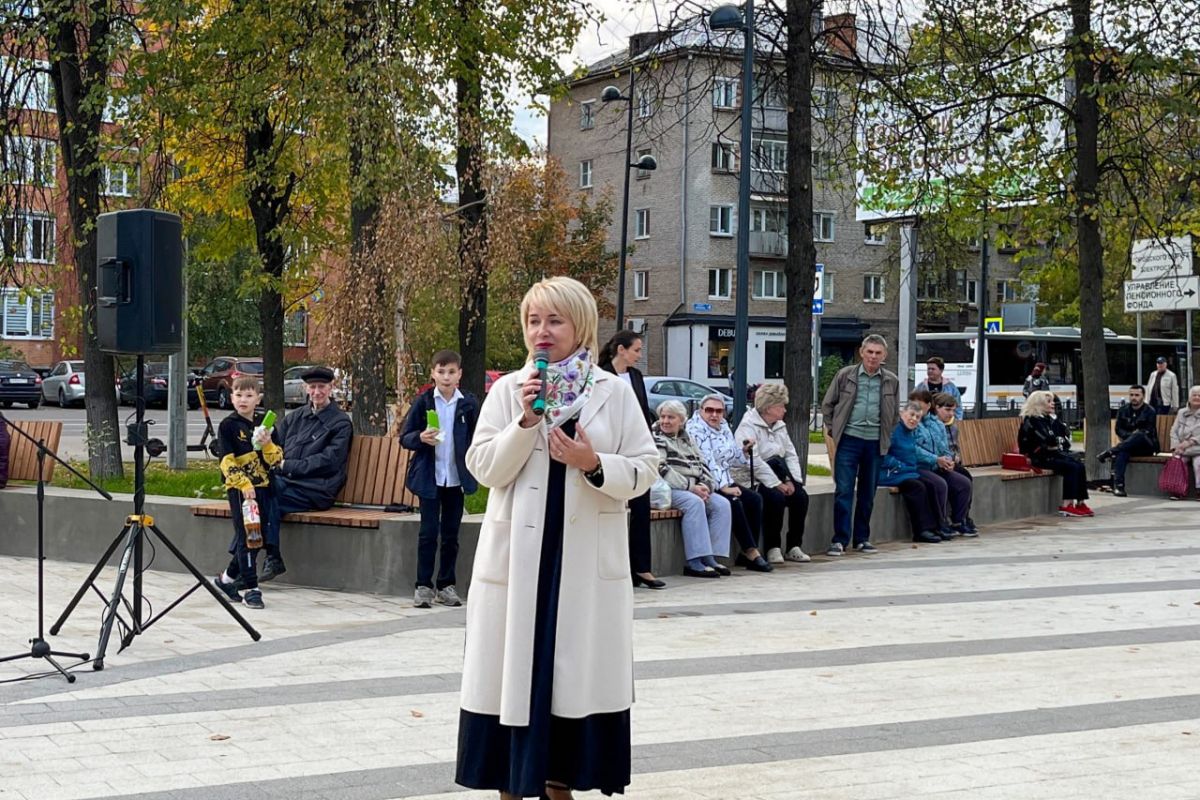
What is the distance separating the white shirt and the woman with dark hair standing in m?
1.18

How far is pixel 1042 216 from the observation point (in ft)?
69.7

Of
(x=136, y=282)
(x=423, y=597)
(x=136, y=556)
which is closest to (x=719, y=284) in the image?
(x=423, y=597)

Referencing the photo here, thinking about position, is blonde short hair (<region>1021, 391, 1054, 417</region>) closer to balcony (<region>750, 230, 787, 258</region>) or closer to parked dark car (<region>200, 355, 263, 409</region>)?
parked dark car (<region>200, 355, 263, 409</region>)

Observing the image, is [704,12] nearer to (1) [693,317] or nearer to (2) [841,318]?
(1) [693,317]

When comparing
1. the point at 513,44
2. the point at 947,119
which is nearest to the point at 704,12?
the point at 513,44

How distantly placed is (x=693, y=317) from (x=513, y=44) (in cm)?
4267

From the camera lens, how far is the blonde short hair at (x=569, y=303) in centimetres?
467

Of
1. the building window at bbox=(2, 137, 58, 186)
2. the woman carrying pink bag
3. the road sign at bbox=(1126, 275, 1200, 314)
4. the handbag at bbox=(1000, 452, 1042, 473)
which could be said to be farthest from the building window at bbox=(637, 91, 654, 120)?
the road sign at bbox=(1126, 275, 1200, 314)

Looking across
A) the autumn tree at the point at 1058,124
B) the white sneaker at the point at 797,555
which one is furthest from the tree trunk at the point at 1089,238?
the white sneaker at the point at 797,555

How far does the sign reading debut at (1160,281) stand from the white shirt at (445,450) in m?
14.8

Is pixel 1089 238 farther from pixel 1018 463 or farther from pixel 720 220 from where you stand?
pixel 720 220

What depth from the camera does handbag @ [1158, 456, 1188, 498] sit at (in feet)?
65.3

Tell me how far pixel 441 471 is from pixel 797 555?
4.10 meters

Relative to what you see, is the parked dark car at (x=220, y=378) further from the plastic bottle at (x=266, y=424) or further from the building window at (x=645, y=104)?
the plastic bottle at (x=266, y=424)
